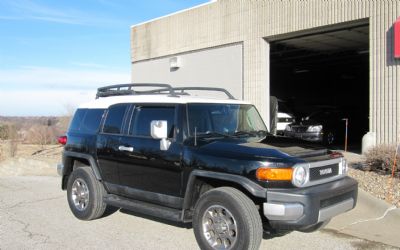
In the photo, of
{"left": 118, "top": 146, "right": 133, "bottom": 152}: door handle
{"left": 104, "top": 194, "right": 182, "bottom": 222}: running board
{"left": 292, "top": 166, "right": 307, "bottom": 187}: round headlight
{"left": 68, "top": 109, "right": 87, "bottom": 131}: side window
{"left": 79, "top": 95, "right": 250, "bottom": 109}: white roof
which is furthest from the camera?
{"left": 68, "top": 109, "right": 87, "bottom": 131}: side window

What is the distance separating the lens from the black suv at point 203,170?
504cm

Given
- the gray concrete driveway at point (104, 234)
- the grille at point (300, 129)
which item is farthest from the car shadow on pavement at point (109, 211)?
the grille at point (300, 129)

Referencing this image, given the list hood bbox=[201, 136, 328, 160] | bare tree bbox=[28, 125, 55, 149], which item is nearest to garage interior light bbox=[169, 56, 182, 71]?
bare tree bbox=[28, 125, 55, 149]

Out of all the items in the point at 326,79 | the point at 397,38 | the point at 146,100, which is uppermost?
the point at 326,79

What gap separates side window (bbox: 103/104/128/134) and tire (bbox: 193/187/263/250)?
2.06 metres

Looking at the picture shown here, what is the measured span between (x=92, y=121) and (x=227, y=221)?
324cm

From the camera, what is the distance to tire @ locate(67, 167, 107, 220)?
279 inches

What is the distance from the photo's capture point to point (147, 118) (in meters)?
6.53

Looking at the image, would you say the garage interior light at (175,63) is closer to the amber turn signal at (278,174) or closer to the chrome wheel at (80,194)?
the chrome wheel at (80,194)

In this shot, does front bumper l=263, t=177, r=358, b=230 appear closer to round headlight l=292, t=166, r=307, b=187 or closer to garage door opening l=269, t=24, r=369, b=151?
round headlight l=292, t=166, r=307, b=187

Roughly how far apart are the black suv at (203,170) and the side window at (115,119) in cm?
2

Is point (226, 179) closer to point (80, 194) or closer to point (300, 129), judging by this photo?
point (80, 194)

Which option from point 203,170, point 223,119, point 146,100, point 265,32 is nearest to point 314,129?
point 265,32

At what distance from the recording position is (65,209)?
812cm
